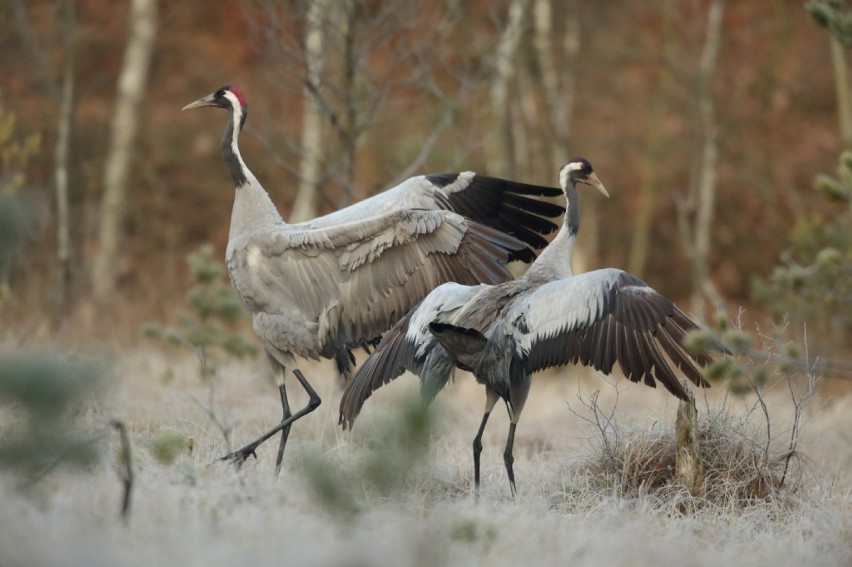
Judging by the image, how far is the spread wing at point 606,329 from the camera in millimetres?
5164

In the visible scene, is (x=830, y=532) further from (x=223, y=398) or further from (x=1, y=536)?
(x=223, y=398)

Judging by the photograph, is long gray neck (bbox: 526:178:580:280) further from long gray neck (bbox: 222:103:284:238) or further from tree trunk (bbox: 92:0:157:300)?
tree trunk (bbox: 92:0:157:300)

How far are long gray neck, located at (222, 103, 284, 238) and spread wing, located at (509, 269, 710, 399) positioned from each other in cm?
171

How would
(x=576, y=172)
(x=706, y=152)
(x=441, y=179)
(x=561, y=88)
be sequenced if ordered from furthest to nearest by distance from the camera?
(x=561, y=88) → (x=706, y=152) → (x=441, y=179) → (x=576, y=172)

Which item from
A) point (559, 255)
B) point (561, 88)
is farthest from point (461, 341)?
point (561, 88)

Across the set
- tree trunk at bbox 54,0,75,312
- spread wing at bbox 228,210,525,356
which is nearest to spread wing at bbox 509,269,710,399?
spread wing at bbox 228,210,525,356

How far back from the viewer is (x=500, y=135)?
42.3 feet

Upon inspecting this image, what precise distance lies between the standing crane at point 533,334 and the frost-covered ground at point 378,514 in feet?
1.45

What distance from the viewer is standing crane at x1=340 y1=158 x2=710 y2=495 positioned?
523 cm

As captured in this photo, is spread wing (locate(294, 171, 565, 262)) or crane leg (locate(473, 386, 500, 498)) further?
spread wing (locate(294, 171, 565, 262))

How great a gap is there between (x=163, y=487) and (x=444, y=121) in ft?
16.4

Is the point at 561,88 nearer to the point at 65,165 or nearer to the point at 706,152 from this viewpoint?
the point at 706,152

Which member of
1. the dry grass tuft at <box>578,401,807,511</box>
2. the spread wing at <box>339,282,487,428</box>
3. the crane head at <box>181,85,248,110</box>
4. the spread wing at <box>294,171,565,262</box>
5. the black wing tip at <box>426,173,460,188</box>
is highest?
the crane head at <box>181,85,248,110</box>

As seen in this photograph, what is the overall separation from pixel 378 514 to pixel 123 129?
9.11 meters
